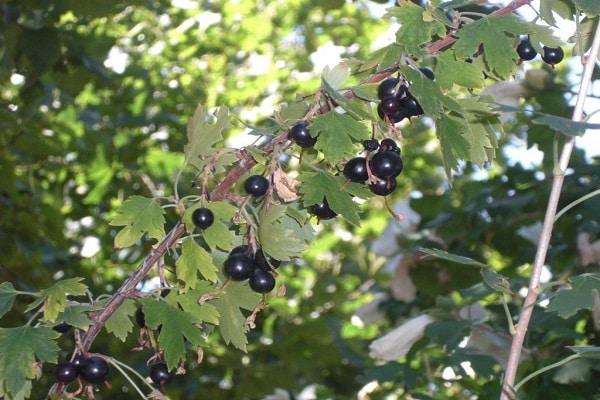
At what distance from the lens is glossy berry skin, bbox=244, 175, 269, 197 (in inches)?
45.6

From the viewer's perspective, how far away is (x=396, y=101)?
3.78 ft

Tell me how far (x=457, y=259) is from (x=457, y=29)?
0.30m

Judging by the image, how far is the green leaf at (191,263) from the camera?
45.7 inches

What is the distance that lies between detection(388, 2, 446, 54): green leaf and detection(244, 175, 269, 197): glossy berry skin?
0.23 m

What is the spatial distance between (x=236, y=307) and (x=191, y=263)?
10 cm

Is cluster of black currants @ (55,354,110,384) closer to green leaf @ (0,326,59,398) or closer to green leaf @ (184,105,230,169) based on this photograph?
green leaf @ (0,326,59,398)

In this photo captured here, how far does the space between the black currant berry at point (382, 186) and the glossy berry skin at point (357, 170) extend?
1 cm

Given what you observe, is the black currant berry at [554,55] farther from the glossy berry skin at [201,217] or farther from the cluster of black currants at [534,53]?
the glossy berry skin at [201,217]

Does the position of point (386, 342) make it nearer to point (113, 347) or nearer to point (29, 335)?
point (29, 335)

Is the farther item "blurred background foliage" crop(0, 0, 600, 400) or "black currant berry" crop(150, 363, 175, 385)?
"blurred background foliage" crop(0, 0, 600, 400)

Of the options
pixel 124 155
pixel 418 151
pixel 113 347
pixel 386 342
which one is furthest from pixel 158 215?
pixel 418 151

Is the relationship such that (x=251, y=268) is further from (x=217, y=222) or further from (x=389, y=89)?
(x=389, y=89)

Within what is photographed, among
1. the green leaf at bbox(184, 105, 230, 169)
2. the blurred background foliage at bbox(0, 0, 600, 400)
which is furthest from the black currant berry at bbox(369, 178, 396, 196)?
the blurred background foliage at bbox(0, 0, 600, 400)

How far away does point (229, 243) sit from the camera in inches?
46.8
